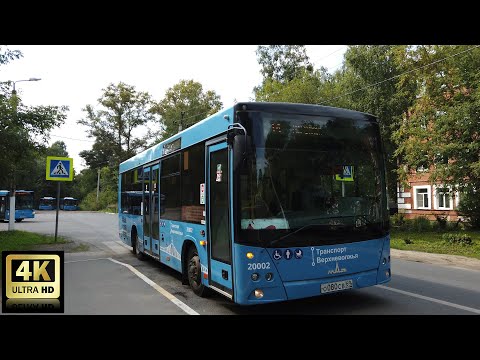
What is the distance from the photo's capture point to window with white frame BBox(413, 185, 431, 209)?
32.8m

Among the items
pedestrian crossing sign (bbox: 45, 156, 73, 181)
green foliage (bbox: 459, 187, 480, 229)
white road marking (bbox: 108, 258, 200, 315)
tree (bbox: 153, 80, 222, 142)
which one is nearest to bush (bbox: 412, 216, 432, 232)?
green foliage (bbox: 459, 187, 480, 229)

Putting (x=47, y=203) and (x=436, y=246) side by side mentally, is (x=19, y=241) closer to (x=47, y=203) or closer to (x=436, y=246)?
(x=436, y=246)

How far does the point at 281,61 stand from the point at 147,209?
2881cm

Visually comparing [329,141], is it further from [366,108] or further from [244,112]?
[366,108]

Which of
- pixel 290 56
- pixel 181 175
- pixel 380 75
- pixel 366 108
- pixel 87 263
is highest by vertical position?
pixel 290 56

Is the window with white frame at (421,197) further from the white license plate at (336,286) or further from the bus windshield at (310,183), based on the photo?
the white license plate at (336,286)

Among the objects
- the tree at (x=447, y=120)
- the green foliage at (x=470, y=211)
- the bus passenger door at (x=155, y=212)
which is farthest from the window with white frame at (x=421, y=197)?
the bus passenger door at (x=155, y=212)

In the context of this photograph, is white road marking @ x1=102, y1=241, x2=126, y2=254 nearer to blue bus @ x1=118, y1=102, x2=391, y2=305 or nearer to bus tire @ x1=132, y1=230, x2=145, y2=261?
bus tire @ x1=132, y1=230, x2=145, y2=261

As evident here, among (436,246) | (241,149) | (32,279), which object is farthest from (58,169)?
(436,246)

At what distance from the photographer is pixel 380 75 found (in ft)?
86.2

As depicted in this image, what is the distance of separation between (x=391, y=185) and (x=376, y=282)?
23.4m

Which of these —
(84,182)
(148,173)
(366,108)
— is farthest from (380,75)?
(84,182)

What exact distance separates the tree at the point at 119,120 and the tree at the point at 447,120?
51.1 metres

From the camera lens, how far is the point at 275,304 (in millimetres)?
6738
